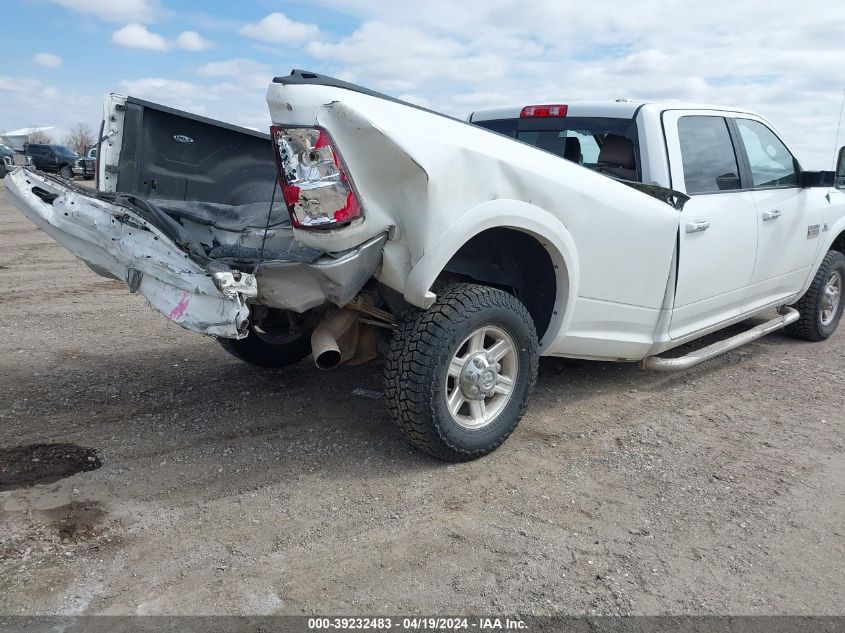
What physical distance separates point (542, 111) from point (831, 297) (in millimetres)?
3456

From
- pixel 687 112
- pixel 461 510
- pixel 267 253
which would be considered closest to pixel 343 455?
pixel 461 510

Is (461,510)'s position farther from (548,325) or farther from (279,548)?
(548,325)

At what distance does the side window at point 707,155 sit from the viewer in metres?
4.69

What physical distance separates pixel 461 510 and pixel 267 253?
4.76ft

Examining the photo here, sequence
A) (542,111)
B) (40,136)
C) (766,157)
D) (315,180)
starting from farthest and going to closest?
1. (40,136)
2. (766,157)
3. (542,111)
4. (315,180)

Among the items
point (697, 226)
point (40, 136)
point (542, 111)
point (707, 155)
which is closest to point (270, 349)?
point (542, 111)

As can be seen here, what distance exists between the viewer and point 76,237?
11.6ft

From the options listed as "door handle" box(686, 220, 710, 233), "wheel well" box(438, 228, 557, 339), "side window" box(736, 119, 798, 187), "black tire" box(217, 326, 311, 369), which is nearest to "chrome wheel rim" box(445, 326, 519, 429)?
"wheel well" box(438, 228, 557, 339)

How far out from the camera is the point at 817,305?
635cm

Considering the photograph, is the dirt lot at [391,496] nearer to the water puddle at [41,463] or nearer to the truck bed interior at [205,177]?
the water puddle at [41,463]

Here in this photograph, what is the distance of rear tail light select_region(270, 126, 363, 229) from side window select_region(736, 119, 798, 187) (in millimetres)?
3391

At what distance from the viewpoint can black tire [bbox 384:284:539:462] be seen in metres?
3.43

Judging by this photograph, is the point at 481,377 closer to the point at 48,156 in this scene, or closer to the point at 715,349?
the point at 715,349

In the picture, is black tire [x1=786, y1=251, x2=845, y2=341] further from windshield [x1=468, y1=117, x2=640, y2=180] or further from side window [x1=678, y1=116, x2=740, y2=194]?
windshield [x1=468, y1=117, x2=640, y2=180]
